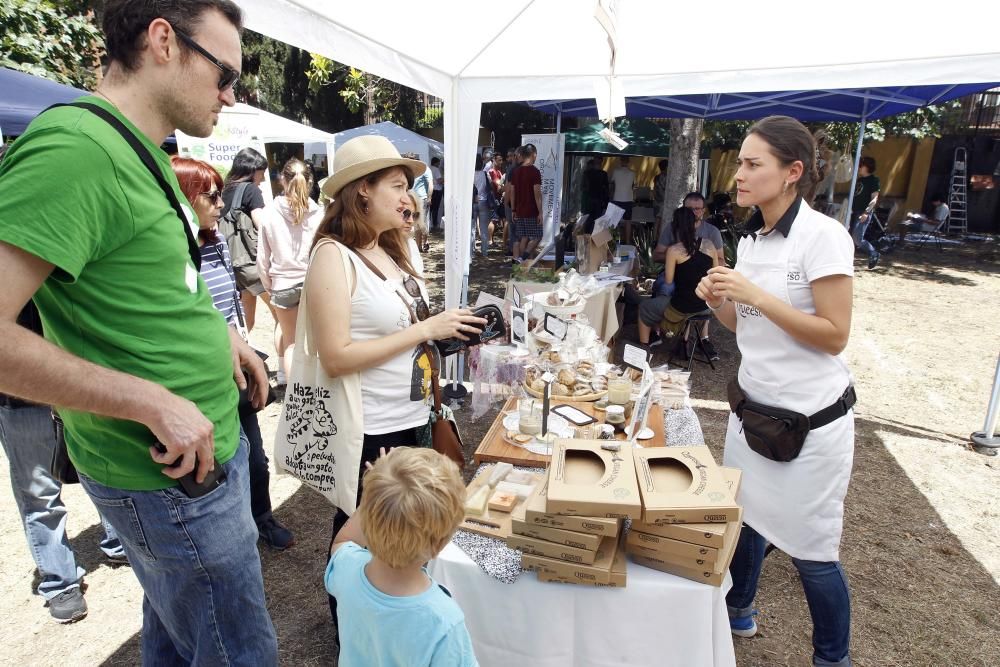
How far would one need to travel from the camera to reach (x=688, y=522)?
1.55 m

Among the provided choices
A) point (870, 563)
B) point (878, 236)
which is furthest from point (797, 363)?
point (878, 236)

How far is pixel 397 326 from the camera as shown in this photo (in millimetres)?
1992

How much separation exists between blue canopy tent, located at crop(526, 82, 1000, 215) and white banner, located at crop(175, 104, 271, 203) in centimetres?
397

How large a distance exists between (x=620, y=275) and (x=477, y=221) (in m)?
6.18

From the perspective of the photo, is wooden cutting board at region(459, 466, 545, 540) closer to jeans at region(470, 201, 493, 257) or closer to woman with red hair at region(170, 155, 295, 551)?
woman with red hair at region(170, 155, 295, 551)

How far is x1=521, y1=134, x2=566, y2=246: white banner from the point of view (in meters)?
8.15

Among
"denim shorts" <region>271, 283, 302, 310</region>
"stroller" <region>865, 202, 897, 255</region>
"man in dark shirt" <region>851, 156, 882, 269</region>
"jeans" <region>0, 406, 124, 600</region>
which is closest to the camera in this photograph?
"jeans" <region>0, 406, 124, 600</region>

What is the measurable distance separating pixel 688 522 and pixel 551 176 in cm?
718

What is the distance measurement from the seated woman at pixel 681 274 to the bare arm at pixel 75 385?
193 inches

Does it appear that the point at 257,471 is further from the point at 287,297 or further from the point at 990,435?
the point at 990,435

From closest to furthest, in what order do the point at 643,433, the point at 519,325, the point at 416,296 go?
1. the point at 416,296
2. the point at 643,433
3. the point at 519,325

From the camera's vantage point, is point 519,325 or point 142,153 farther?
point 519,325

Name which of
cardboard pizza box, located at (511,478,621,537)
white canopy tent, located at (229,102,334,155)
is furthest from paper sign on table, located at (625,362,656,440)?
white canopy tent, located at (229,102,334,155)

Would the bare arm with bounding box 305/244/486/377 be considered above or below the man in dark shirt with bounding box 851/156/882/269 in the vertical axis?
below
